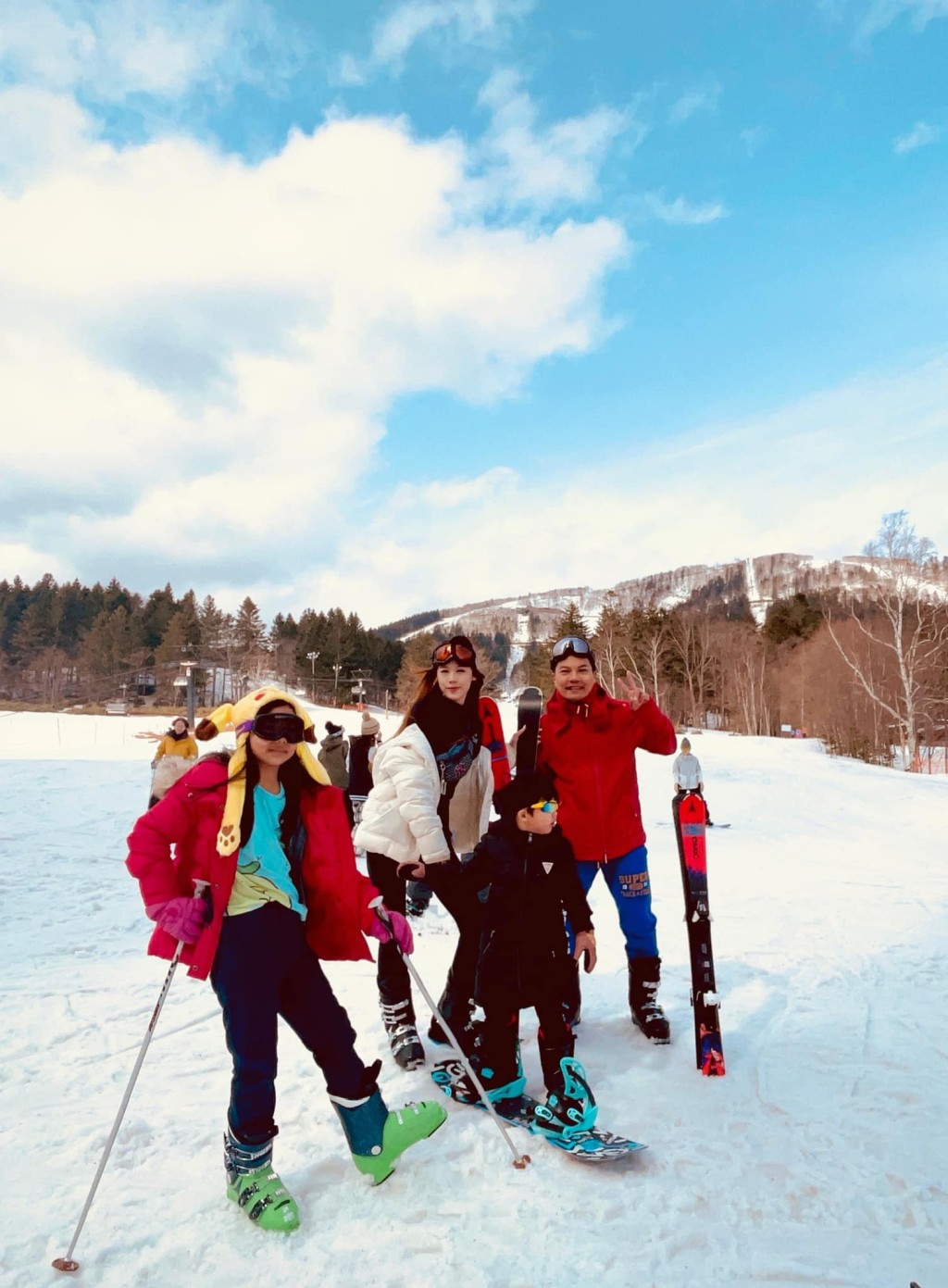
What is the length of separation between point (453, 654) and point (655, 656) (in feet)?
124

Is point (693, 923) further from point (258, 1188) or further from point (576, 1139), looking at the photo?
point (258, 1188)

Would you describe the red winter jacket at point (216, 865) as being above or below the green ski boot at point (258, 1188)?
above

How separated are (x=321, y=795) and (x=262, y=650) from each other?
7901 cm

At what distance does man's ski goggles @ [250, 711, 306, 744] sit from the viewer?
296cm

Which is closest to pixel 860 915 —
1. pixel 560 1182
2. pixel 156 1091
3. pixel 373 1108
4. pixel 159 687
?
pixel 560 1182

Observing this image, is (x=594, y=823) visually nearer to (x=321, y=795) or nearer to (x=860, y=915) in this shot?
(x=321, y=795)

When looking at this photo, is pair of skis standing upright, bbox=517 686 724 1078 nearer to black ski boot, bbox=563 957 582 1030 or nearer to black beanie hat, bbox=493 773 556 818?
black beanie hat, bbox=493 773 556 818

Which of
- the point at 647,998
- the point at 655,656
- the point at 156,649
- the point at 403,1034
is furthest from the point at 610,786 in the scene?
the point at 156,649

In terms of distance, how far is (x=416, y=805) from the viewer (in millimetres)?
3527

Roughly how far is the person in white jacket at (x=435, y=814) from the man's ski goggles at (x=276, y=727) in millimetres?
786

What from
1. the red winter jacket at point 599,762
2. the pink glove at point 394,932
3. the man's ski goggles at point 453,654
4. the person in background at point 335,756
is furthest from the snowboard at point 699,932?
the person in background at point 335,756

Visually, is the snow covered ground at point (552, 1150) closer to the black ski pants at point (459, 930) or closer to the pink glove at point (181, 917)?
the black ski pants at point (459, 930)

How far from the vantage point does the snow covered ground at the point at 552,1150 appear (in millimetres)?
2430

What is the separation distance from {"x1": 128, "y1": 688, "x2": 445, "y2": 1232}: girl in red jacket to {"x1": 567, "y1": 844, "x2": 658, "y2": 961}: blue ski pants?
137cm
